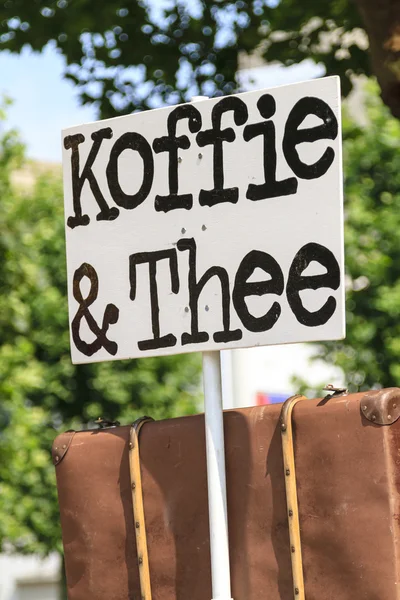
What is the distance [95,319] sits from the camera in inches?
135

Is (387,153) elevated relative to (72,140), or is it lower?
elevated

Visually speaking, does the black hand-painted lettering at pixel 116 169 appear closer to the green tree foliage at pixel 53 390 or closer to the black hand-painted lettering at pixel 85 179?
the black hand-painted lettering at pixel 85 179

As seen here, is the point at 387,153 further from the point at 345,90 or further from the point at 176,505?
the point at 176,505

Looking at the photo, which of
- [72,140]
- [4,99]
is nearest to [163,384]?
[4,99]

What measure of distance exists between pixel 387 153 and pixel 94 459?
16.7 meters

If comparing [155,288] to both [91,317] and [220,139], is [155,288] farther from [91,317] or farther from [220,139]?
[220,139]

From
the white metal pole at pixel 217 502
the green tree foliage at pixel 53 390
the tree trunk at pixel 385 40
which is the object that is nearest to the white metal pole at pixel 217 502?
the white metal pole at pixel 217 502

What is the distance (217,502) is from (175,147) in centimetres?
100

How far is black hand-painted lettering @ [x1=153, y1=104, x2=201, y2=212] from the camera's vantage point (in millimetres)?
3322

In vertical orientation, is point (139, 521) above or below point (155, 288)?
below

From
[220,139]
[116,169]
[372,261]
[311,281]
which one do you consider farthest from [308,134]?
[372,261]

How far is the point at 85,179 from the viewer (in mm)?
3559

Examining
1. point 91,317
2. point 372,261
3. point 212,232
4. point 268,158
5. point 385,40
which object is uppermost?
point 372,261

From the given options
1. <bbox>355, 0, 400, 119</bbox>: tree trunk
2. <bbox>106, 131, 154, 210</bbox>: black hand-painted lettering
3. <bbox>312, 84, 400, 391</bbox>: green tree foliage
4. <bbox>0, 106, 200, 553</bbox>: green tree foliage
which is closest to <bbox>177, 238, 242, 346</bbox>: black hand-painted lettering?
<bbox>106, 131, 154, 210</bbox>: black hand-painted lettering
